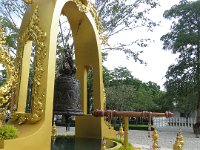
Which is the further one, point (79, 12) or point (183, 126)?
point (183, 126)

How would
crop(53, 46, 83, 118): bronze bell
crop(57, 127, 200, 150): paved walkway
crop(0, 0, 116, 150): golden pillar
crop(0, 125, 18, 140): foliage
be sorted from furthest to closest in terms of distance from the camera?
crop(57, 127, 200, 150): paved walkway < crop(53, 46, 83, 118): bronze bell < crop(0, 0, 116, 150): golden pillar < crop(0, 125, 18, 140): foliage

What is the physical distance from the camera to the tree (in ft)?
59.9

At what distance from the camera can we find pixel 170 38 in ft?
62.6

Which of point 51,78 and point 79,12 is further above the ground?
point 79,12

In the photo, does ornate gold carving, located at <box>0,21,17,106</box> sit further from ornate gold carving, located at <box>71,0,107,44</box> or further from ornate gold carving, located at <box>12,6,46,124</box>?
ornate gold carving, located at <box>71,0,107,44</box>

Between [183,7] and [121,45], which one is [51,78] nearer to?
[121,45]

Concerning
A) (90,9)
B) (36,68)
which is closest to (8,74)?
(36,68)

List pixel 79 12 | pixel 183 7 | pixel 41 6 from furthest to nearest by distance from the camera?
pixel 183 7, pixel 79 12, pixel 41 6


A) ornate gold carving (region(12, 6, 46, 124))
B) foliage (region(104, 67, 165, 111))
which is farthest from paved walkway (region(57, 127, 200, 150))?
foliage (region(104, 67, 165, 111))

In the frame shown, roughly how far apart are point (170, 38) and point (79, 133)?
45.1 ft

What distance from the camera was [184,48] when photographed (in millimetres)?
18812

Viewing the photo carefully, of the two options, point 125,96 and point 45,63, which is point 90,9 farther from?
point 125,96

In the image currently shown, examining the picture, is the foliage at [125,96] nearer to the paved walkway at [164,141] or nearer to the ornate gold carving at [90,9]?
the paved walkway at [164,141]

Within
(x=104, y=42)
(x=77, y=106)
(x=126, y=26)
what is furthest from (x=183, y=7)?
(x=77, y=106)
